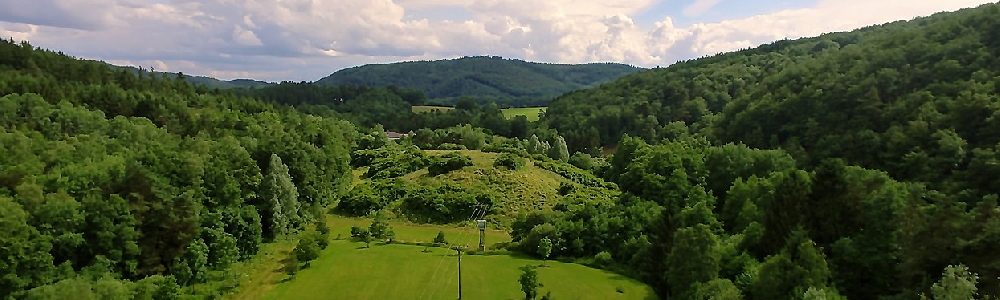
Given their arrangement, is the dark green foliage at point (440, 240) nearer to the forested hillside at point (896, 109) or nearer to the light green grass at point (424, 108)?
the forested hillside at point (896, 109)

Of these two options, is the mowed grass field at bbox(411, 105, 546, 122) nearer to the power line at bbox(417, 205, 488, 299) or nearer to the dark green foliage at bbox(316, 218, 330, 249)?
the power line at bbox(417, 205, 488, 299)

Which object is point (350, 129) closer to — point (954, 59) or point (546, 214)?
point (546, 214)

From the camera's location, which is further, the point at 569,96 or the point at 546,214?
the point at 569,96

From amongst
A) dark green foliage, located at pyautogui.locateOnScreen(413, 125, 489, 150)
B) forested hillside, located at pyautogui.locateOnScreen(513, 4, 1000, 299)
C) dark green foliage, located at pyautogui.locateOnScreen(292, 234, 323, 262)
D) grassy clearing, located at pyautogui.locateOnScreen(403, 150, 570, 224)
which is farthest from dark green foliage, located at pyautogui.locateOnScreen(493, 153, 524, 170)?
dark green foliage, located at pyautogui.locateOnScreen(292, 234, 323, 262)

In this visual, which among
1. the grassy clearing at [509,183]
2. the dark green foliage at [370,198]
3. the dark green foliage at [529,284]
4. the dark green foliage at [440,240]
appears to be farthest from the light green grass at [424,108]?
the dark green foliage at [529,284]

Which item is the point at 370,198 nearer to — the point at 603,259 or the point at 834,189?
the point at 603,259

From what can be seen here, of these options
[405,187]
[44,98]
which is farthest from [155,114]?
[405,187]
